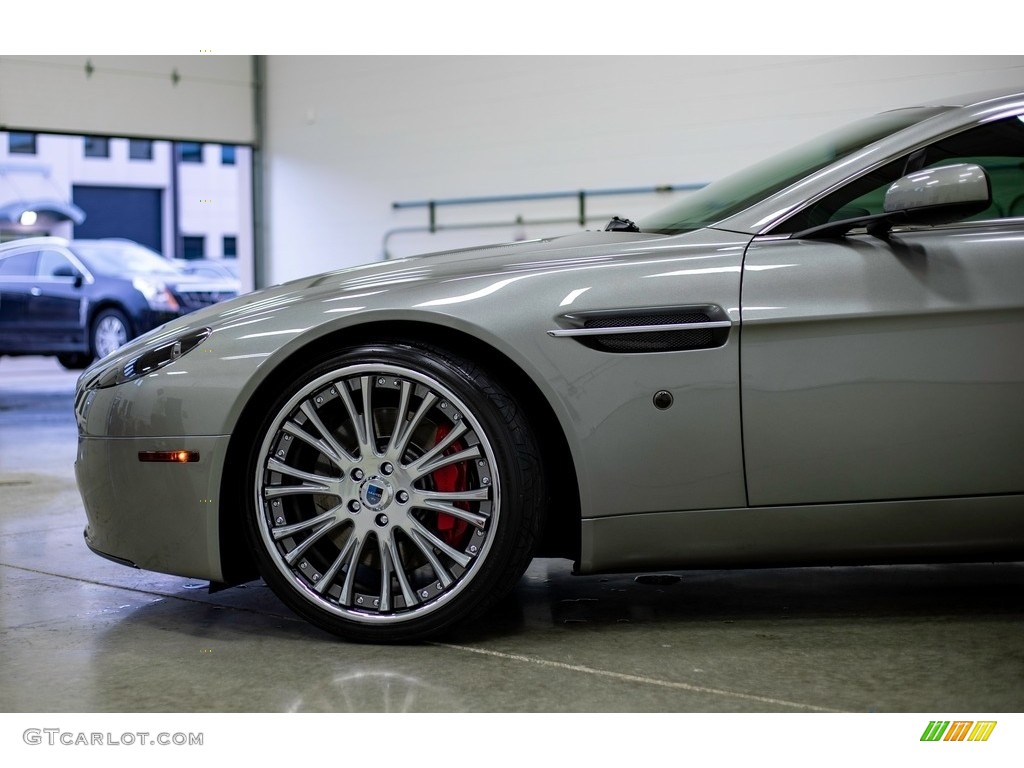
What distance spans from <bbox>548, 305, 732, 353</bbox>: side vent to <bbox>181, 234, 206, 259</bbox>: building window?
9.92 meters

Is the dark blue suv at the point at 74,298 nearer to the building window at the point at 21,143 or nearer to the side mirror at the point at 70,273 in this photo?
the side mirror at the point at 70,273

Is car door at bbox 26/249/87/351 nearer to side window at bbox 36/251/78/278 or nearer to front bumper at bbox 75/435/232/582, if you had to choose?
side window at bbox 36/251/78/278

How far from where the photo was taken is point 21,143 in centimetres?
1001

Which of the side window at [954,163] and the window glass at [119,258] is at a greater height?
the window glass at [119,258]

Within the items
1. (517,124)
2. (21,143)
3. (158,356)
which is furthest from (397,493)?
(21,143)

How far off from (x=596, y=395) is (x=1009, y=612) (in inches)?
49.2

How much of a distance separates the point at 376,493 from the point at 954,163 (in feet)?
5.05

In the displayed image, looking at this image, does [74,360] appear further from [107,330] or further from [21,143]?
[21,143]

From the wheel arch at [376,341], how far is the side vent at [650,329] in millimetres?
183

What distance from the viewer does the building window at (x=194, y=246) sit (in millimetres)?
11641

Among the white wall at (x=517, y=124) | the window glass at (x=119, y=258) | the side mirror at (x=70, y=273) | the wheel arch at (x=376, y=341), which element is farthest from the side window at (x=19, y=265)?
the wheel arch at (x=376, y=341)
